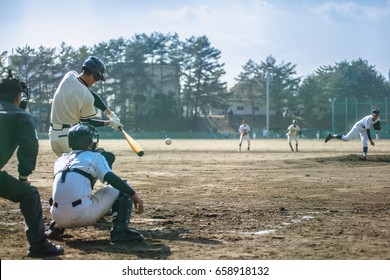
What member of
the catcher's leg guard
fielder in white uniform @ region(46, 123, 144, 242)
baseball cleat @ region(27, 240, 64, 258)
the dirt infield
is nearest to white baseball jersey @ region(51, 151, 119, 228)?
fielder in white uniform @ region(46, 123, 144, 242)

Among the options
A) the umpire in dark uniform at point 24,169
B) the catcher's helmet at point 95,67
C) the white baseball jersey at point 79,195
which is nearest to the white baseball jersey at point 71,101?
the catcher's helmet at point 95,67

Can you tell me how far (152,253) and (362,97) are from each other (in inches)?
2742

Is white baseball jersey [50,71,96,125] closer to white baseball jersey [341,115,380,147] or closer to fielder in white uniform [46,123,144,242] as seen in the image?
fielder in white uniform [46,123,144,242]

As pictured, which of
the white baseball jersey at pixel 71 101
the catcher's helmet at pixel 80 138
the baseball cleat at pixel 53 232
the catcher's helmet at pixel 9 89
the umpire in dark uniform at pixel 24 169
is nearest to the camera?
the umpire in dark uniform at pixel 24 169

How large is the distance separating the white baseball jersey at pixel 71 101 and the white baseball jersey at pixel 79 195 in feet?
5.65

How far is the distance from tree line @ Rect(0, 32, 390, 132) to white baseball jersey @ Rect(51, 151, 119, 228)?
60.7 metres

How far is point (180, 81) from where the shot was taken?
84.4m

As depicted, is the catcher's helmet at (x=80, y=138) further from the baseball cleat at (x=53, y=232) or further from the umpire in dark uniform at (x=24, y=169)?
the baseball cleat at (x=53, y=232)

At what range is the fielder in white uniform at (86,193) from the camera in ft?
19.6

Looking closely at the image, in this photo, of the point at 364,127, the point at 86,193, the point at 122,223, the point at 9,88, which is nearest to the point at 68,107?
the point at 9,88

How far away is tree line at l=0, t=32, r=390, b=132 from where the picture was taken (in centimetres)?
7006

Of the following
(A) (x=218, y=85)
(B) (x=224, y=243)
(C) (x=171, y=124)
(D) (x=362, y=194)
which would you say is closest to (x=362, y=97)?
(A) (x=218, y=85)

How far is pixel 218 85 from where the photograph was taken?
82.4m
